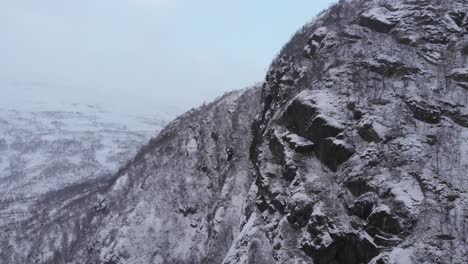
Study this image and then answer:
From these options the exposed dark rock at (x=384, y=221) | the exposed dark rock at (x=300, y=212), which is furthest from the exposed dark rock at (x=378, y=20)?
the exposed dark rock at (x=384, y=221)

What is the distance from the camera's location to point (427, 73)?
21.3 meters

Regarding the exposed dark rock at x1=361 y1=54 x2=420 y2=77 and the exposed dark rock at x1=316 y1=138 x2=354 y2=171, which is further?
the exposed dark rock at x1=361 y1=54 x2=420 y2=77

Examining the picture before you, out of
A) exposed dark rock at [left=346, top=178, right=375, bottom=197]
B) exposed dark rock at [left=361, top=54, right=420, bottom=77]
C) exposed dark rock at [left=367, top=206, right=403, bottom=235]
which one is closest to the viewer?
exposed dark rock at [left=367, top=206, right=403, bottom=235]

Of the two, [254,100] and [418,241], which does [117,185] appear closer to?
[254,100]

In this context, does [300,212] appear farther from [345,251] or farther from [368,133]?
[368,133]

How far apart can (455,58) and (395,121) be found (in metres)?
5.25

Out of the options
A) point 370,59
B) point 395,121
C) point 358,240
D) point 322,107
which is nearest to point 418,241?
point 358,240

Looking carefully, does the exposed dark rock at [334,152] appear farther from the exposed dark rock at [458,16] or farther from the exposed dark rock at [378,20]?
the exposed dark rock at [458,16]

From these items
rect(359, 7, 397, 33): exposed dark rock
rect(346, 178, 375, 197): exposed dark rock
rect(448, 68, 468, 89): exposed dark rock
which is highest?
rect(359, 7, 397, 33): exposed dark rock

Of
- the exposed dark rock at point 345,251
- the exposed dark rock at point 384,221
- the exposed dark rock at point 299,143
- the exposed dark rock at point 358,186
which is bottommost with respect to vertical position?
the exposed dark rock at point 345,251

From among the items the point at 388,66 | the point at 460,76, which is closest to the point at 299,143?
the point at 388,66

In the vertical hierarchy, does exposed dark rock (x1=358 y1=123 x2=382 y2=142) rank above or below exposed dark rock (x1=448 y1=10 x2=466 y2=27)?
below

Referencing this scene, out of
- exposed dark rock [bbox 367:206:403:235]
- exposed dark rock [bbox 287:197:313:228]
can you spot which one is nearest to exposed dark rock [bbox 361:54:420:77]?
exposed dark rock [bbox 287:197:313:228]

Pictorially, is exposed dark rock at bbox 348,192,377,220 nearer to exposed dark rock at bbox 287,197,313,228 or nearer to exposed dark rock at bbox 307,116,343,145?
exposed dark rock at bbox 287,197,313,228
